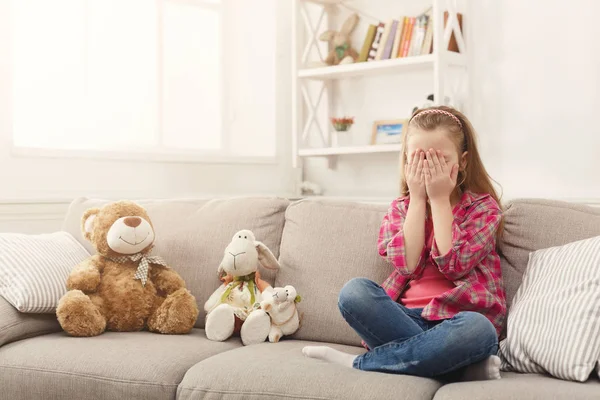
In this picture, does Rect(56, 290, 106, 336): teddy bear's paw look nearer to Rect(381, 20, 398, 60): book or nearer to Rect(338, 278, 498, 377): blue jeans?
Rect(338, 278, 498, 377): blue jeans

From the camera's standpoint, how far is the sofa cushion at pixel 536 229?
196cm

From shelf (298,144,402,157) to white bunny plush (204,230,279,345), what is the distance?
1.76 m

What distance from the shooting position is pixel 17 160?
3.35m

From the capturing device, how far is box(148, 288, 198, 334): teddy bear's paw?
87.0 inches

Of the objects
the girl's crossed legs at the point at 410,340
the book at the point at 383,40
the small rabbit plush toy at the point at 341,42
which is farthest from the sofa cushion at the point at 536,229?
the small rabbit plush toy at the point at 341,42

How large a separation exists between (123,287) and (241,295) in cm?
35

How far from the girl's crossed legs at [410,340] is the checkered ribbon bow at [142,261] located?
0.63 meters

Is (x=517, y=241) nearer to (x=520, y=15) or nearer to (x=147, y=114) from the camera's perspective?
(x=520, y=15)

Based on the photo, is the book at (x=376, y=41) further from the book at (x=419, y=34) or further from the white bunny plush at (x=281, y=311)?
the white bunny plush at (x=281, y=311)

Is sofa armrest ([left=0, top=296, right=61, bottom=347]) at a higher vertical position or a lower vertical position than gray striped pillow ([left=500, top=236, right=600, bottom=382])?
lower

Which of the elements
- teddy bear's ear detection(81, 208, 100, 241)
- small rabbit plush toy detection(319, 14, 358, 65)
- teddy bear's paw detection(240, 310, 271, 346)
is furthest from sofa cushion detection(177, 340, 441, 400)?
small rabbit plush toy detection(319, 14, 358, 65)

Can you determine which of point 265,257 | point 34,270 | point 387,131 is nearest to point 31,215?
point 34,270

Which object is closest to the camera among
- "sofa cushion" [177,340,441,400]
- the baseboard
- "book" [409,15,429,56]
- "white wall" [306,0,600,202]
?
"sofa cushion" [177,340,441,400]

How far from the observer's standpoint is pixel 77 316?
2119 mm
